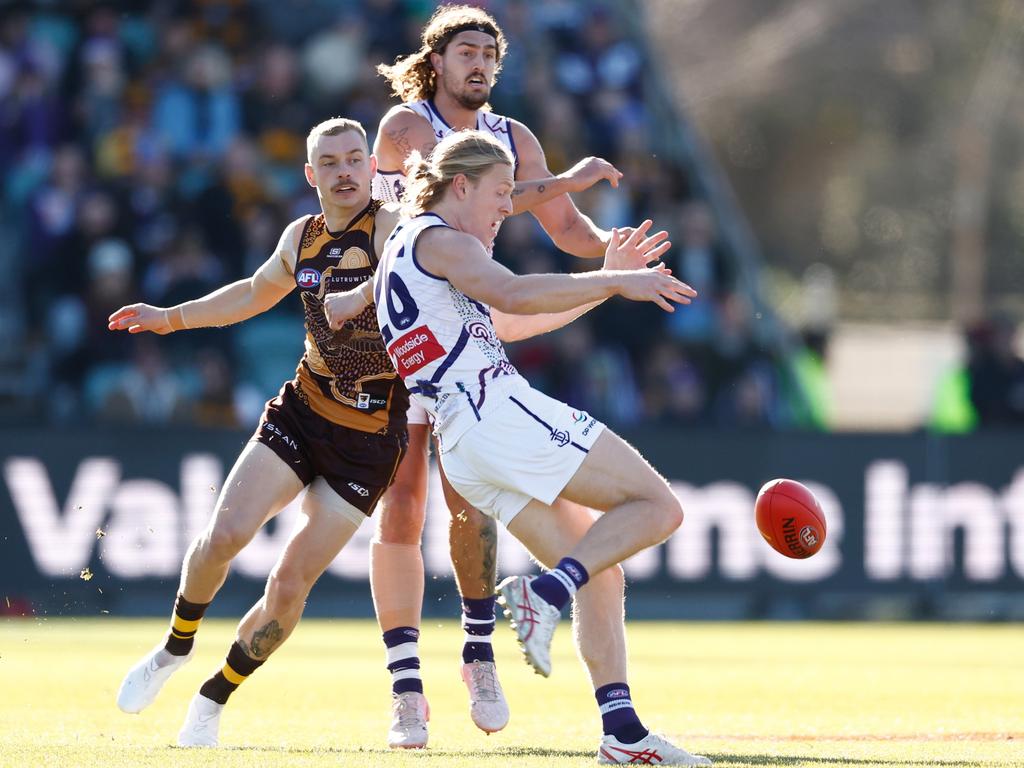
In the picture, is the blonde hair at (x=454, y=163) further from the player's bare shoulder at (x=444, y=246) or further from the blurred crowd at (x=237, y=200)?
the blurred crowd at (x=237, y=200)

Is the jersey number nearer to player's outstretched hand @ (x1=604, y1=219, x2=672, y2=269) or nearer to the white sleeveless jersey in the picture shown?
player's outstretched hand @ (x1=604, y1=219, x2=672, y2=269)

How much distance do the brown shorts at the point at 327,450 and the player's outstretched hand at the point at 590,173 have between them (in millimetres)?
1326

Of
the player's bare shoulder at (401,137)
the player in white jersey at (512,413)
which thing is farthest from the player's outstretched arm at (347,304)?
the player's bare shoulder at (401,137)

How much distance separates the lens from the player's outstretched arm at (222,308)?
7887mm

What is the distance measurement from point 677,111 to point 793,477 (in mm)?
4676

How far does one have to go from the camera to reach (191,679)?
430 inches

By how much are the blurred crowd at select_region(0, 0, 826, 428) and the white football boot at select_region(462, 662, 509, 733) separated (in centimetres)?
799

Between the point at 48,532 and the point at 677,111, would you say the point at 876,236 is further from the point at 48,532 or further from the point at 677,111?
the point at 48,532

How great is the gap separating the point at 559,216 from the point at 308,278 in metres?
1.31

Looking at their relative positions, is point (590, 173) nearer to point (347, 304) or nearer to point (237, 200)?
point (347, 304)

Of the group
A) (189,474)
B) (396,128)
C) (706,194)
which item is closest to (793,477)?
(706,194)

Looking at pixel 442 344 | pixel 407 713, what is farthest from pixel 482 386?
pixel 407 713

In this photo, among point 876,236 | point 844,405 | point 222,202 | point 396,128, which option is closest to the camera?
point 396,128

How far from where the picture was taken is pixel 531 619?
626cm
